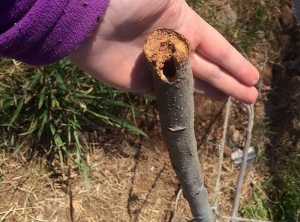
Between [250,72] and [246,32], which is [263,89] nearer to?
[246,32]

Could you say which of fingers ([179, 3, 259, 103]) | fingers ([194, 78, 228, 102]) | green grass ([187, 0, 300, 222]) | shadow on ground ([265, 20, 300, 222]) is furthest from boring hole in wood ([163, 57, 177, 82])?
shadow on ground ([265, 20, 300, 222])

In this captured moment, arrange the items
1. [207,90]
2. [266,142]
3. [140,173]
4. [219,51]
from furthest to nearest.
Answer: [266,142] < [140,173] < [207,90] < [219,51]

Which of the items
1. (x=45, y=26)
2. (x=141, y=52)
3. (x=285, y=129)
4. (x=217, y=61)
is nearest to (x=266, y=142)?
(x=285, y=129)

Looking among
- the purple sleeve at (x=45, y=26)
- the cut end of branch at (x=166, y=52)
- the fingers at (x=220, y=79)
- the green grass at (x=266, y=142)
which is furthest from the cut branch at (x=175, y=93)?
the green grass at (x=266, y=142)

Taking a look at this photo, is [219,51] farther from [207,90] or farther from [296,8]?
[296,8]

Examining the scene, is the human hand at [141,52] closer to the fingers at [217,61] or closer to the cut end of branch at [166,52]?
the fingers at [217,61]
